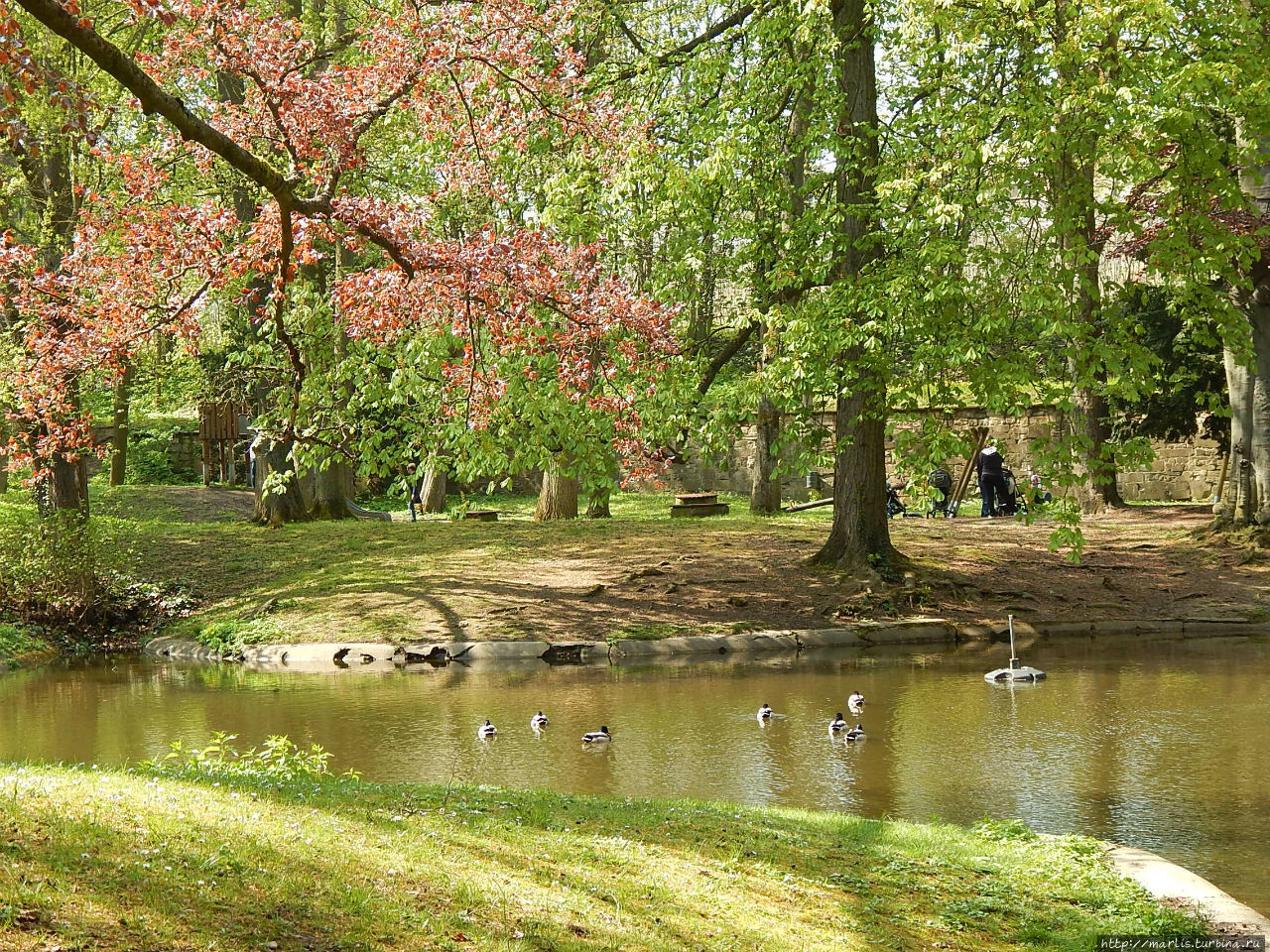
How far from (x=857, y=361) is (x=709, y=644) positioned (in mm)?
3916

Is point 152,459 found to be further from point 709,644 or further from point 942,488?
point 709,644

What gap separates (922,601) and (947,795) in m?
8.12

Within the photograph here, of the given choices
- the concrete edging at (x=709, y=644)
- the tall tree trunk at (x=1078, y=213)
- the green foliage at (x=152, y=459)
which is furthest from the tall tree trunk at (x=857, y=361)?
the green foliage at (x=152, y=459)

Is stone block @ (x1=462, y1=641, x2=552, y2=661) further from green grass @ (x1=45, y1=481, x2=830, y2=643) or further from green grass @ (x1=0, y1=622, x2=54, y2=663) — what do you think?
green grass @ (x1=0, y1=622, x2=54, y2=663)

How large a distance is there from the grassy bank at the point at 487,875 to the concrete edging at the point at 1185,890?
5.6 inches

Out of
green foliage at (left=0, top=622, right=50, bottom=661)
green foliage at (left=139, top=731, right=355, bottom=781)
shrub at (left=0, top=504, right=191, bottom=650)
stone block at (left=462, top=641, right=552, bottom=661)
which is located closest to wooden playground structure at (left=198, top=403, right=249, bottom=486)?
shrub at (left=0, top=504, right=191, bottom=650)

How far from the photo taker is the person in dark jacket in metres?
24.4

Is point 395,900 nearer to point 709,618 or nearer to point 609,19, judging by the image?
point 709,618

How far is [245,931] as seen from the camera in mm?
3869

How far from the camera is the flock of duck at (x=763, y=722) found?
9.70 metres

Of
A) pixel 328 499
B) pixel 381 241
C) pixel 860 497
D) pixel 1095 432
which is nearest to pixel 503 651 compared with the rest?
pixel 860 497

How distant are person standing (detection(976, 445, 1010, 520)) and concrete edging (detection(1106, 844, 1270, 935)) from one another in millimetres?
18553

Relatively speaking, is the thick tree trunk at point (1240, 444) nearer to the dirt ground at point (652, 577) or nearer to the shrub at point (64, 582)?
the dirt ground at point (652, 577)

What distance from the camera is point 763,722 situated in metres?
10.4
